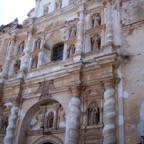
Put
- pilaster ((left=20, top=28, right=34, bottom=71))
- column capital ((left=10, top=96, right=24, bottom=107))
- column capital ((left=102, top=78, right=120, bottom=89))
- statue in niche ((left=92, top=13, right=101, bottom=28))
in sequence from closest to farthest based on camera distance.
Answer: column capital ((left=102, top=78, right=120, bottom=89))
column capital ((left=10, top=96, right=24, bottom=107))
statue in niche ((left=92, top=13, right=101, bottom=28))
pilaster ((left=20, top=28, right=34, bottom=71))

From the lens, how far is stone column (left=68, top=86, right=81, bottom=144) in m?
8.83

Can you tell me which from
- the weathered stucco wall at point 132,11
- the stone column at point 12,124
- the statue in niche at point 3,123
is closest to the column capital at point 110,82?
the weathered stucco wall at point 132,11

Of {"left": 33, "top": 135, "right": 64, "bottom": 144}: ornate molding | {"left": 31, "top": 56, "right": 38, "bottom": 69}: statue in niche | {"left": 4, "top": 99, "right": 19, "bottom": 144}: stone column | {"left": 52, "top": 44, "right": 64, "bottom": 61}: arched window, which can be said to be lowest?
{"left": 33, "top": 135, "right": 64, "bottom": 144}: ornate molding

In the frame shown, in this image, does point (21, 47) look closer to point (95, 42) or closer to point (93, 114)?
point (95, 42)

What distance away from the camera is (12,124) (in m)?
10.7

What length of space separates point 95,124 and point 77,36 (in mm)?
4355

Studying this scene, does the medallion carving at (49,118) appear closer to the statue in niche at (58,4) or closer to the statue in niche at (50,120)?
the statue in niche at (50,120)

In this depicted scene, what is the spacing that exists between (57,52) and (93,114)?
4.71 meters

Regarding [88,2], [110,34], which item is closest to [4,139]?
[110,34]

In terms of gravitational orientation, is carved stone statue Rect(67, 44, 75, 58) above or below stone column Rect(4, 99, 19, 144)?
above

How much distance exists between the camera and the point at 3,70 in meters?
13.2

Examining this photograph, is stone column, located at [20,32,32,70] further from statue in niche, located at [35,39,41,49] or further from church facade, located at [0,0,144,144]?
statue in niche, located at [35,39,41,49]

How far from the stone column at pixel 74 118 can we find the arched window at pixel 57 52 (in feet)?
10.6

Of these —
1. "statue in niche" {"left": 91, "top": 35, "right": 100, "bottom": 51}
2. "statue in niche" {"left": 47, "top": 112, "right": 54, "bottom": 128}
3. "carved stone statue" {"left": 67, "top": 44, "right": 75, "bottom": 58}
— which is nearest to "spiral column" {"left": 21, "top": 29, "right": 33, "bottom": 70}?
"carved stone statue" {"left": 67, "top": 44, "right": 75, "bottom": 58}
